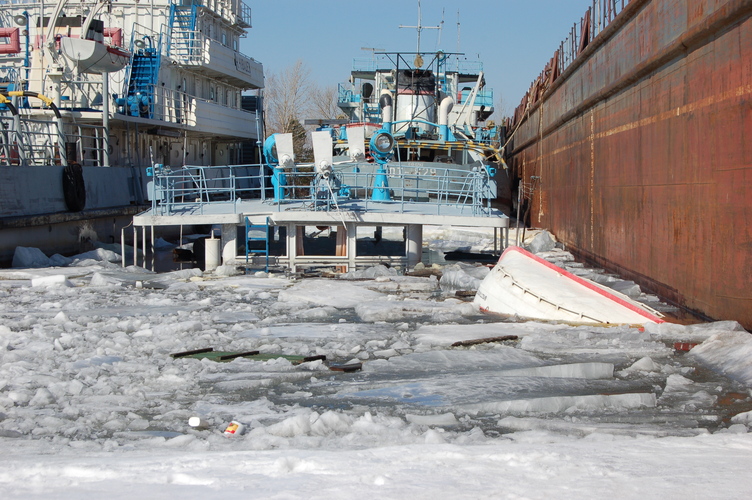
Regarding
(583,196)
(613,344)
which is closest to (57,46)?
(583,196)

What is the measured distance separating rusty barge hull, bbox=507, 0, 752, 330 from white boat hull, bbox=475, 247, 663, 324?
88 centimetres

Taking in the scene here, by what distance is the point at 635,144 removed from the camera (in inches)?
511

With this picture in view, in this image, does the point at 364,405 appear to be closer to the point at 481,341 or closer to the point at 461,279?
the point at 481,341

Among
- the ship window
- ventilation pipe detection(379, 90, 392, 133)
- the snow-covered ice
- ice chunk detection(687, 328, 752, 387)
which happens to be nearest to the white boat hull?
the snow-covered ice

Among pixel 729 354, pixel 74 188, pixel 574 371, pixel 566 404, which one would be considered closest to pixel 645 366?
pixel 574 371

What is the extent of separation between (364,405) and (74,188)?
533 inches

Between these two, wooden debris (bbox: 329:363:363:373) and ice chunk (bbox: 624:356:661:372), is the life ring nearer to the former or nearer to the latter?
wooden debris (bbox: 329:363:363:373)

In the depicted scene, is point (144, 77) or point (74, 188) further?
point (144, 77)

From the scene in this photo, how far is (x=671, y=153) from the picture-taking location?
10.8 m

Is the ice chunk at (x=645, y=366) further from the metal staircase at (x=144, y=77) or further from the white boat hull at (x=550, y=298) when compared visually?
the metal staircase at (x=144, y=77)

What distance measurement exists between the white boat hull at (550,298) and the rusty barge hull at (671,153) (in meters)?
0.88

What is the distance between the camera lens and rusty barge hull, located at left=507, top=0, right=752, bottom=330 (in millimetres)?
8555

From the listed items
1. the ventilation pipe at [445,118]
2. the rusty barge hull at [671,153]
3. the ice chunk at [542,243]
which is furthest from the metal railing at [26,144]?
the ice chunk at [542,243]

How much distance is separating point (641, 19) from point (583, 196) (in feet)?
17.0
